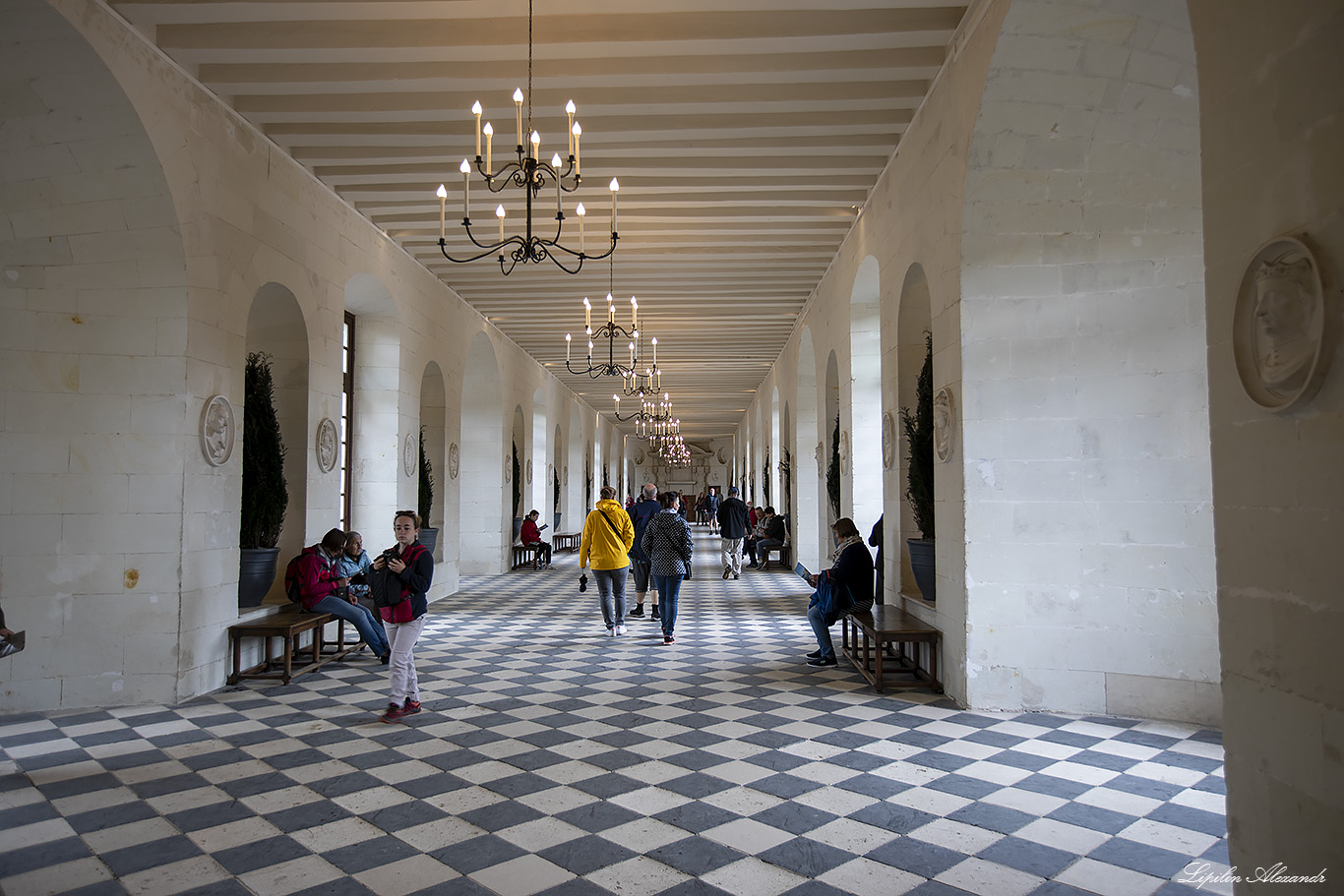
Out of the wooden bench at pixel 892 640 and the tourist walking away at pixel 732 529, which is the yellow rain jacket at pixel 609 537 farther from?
the tourist walking away at pixel 732 529

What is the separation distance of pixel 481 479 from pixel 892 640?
9.13 meters

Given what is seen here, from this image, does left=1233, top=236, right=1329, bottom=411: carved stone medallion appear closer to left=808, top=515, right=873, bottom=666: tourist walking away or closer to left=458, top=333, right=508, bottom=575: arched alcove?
left=808, top=515, right=873, bottom=666: tourist walking away

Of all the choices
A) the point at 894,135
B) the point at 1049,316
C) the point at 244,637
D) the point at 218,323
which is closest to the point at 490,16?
the point at 218,323

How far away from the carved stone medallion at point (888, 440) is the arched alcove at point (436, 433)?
6001mm

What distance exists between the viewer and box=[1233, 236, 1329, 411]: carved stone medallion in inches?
81.7

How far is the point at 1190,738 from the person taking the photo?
4418 millimetres

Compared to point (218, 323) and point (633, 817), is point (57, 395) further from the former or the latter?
point (633, 817)

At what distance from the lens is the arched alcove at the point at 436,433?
10797 millimetres

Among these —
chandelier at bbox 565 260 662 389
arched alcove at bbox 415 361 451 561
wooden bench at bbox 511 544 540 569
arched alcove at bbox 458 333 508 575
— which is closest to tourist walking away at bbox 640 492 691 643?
chandelier at bbox 565 260 662 389

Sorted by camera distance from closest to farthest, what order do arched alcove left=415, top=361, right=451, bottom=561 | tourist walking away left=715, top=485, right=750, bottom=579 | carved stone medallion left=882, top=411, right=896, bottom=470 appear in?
1. carved stone medallion left=882, top=411, right=896, bottom=470
2. arched alcove left=415, top=361, right=451, bottom=561
3. tourist walking away left=715, top=485, right=750, bottom=579

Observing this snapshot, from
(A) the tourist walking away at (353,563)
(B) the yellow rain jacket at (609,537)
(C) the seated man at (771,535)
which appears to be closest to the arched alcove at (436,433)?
(A) the tourist walking away at (353,563)

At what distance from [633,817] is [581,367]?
1447 cm

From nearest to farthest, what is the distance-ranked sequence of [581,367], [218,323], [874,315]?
[218,323] → [874,315] → [581,367]

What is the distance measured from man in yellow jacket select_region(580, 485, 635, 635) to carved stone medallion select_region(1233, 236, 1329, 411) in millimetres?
5803
